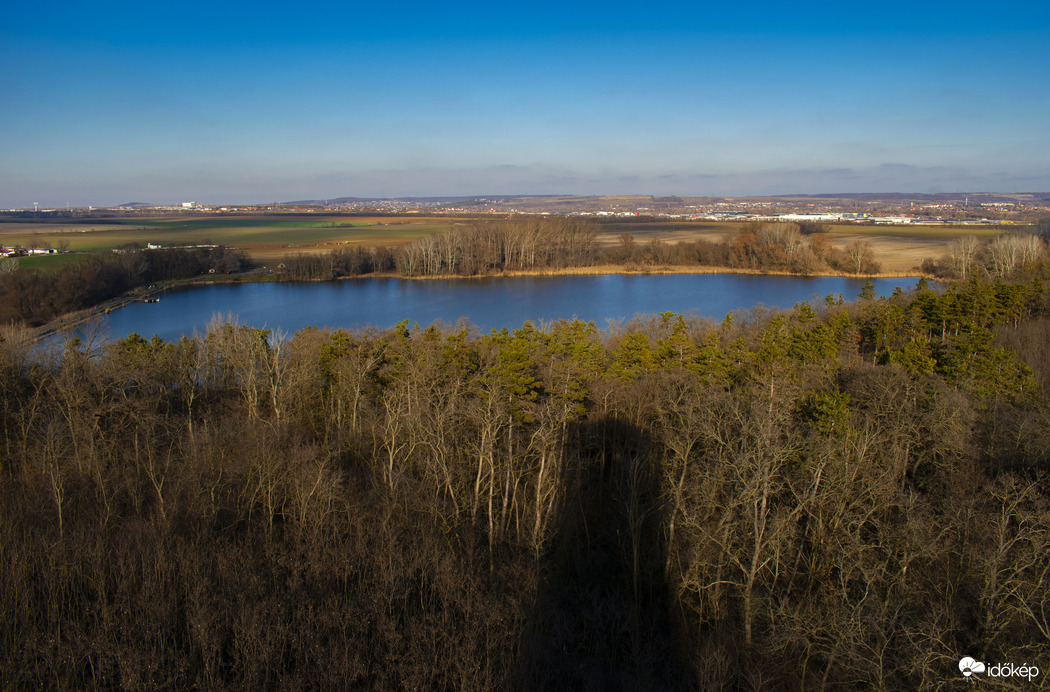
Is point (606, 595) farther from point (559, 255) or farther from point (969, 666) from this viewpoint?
point (559, 255)

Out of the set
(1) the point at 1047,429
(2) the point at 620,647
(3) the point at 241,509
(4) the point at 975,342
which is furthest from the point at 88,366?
(4) the point at 975,342

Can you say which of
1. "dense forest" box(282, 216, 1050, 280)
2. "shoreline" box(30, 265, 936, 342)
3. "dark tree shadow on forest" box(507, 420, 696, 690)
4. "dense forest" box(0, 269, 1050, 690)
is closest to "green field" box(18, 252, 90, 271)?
"shoreline" box(30, 265, 936, 342)

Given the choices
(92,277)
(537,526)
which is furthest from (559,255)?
(537,526)

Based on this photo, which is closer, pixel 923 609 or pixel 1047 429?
pixel 923 609

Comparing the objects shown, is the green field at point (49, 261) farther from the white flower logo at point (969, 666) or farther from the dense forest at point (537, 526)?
the white flower logo at point (969, 666)

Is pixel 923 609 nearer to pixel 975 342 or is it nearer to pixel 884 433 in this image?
pixel 884 433

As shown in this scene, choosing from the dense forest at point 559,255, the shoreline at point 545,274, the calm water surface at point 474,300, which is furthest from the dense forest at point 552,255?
the calm water surface at point 474,300

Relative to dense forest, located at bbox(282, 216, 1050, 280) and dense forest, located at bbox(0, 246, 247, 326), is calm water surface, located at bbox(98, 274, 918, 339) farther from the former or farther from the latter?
dense forest, located at bbox(0, 246, 247, 326)
